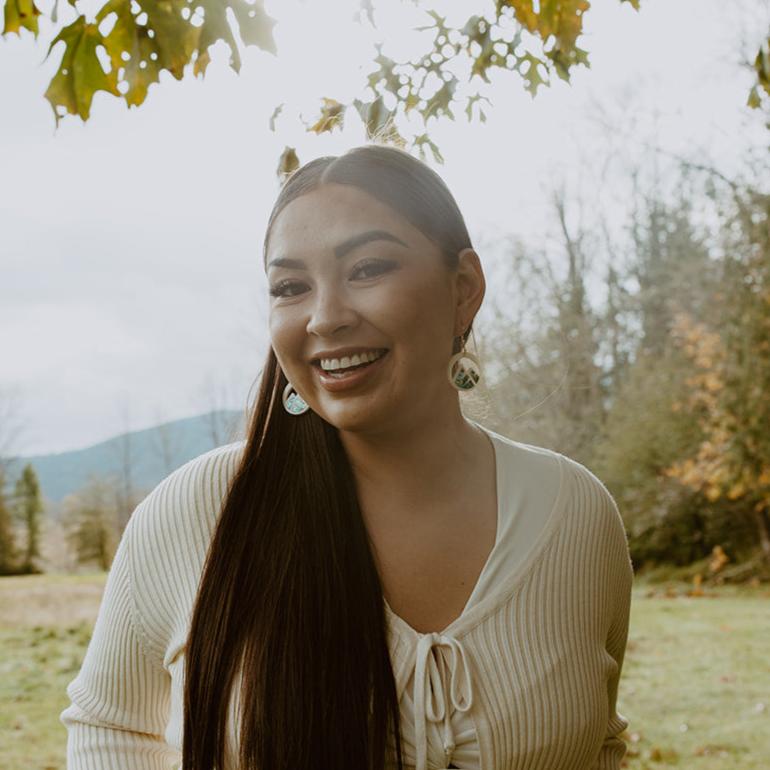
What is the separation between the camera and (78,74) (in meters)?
1.89

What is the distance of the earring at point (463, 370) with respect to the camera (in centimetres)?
206

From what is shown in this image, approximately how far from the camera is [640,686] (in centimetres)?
927

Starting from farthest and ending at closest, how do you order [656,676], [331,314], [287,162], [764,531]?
[764,531] → [656,676] → [287,162] → [331,314]

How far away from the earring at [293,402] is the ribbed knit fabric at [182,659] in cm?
14

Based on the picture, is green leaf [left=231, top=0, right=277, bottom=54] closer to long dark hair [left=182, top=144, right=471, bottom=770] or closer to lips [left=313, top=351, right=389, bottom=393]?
long dark hair [left=182, top=144, right=471, bottom=770]

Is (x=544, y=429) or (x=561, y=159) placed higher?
(x=561, y=159)

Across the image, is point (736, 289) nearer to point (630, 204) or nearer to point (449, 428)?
point (630, 204)

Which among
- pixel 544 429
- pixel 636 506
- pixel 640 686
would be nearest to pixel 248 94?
pixel 640 686

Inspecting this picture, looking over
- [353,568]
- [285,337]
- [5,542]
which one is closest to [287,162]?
[285,337]

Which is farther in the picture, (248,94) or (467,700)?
(248,94)

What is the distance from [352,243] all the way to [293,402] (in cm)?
36

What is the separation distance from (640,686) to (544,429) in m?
7.20

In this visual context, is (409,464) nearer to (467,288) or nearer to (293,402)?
(293,402)

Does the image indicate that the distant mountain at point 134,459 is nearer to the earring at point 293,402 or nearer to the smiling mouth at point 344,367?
the earring at point 293,402
